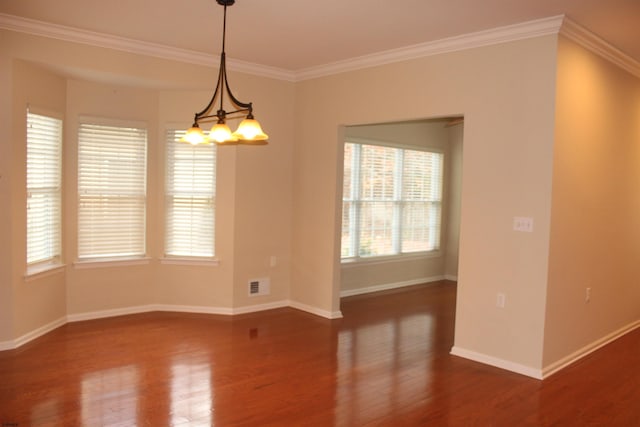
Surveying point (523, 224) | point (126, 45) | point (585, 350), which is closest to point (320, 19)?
point (126, 45)

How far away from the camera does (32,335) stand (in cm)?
455

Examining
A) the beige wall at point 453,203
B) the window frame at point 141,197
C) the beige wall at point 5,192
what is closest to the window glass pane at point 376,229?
the beige wall at point 453,203

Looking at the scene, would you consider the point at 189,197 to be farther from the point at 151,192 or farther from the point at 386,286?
the point at 386,286

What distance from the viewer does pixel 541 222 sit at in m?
3.93

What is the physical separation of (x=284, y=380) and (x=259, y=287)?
2.09 m

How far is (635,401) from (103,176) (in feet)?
16.8

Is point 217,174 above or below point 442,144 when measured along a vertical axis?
below

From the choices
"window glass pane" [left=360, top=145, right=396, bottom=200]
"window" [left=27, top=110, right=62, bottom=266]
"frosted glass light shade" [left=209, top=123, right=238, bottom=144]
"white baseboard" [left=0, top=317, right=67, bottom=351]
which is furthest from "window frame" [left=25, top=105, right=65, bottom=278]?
"window glass pane" [left=360, top=145, right=396, bottom=200]

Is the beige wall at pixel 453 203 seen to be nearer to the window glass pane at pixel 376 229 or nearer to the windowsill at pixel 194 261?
the window glass pane at pixel 376 229

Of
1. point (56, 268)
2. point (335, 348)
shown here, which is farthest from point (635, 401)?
point (56, 268)

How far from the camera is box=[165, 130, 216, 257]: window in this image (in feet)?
18.4

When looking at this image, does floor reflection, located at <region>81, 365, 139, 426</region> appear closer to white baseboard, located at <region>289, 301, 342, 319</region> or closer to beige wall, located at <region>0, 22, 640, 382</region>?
→ beige wall, located at <region>0, 22, 640, 382</region>

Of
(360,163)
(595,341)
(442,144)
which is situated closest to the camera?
(595,341)

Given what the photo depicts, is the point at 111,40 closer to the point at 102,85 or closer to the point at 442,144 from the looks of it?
the point at 102,85
